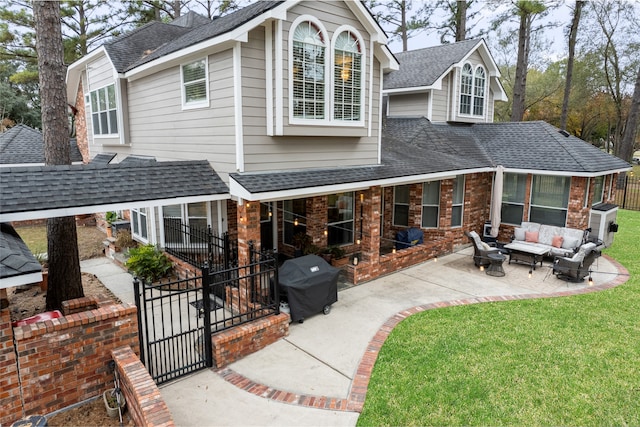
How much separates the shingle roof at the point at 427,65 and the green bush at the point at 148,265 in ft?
36.0

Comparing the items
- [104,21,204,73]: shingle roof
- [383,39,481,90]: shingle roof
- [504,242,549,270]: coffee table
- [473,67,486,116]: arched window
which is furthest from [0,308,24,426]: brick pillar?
[473,67,486,116]: arched window

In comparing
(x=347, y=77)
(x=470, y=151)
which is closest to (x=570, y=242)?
(x=470, y=151)

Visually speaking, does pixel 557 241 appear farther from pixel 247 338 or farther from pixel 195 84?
pixel 195 84

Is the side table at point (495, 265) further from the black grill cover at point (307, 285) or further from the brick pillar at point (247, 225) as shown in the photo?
the brick pillar at point (247, 225)

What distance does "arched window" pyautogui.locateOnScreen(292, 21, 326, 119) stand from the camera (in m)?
8.18

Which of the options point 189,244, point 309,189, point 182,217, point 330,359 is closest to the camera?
point 330,359

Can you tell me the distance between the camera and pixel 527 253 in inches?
450

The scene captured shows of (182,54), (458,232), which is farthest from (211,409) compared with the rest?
(458,232)

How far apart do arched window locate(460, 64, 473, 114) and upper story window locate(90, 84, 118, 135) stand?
1267 cm

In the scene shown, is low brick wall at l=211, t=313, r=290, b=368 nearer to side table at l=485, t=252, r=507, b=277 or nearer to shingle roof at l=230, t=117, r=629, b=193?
shingle roof at l=230, t=117, r=629, b=193

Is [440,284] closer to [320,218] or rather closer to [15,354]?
[320,218]

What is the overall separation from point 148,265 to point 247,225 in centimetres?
394

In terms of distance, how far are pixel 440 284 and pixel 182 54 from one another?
8369 millimetres

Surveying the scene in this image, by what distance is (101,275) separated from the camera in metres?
10.8
